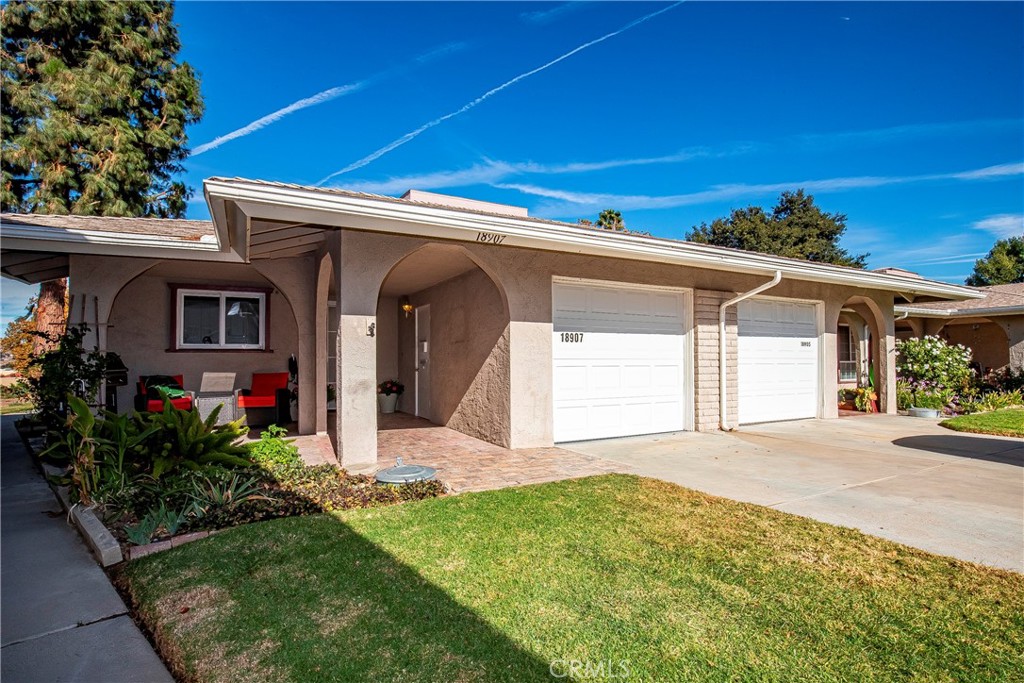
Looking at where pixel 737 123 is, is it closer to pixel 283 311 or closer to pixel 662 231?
pixel 283 311

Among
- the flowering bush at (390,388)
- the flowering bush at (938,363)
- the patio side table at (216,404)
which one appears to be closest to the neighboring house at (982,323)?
the flowering bush at (938,363)

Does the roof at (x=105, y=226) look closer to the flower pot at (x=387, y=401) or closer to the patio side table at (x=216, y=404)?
the patio side table at (x=216, y=404)

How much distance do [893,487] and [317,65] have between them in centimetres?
1407

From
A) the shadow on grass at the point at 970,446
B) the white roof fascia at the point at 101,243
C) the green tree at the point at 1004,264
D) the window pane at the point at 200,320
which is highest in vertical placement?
the green tree at the point at 1004,264

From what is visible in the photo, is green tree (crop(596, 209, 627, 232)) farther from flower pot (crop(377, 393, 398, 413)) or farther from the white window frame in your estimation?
the white window frame

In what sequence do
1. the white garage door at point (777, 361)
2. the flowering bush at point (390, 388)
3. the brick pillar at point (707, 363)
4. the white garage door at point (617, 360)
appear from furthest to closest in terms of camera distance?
the flowering bush at point (390, 388)
the white garage door at point (777, 361)
the brick pillar at point (707, 363)
the white garage door at point (617, 360)

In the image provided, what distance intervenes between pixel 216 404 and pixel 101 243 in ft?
10.5

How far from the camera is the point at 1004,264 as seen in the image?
34812 mm

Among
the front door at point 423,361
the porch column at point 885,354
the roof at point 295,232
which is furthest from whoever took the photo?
the porch column at point 885,354

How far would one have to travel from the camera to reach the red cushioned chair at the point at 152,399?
8.28 metres

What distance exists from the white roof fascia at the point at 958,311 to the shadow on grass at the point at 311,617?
14.8 metres

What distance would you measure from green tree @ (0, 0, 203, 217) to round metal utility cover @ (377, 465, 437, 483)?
16.1m

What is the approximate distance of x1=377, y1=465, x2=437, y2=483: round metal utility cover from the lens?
5.39 meters

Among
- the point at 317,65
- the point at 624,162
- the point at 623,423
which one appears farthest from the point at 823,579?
the point at 624,162
